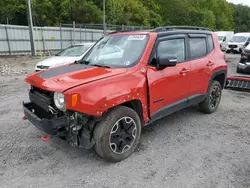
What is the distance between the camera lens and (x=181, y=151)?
3635 millimetres

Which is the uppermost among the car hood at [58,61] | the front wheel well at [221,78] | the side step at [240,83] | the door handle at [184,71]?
the door handle at [184,71]

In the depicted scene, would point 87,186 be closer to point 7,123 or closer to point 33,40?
point 7,123

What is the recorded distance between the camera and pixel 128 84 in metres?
3.22

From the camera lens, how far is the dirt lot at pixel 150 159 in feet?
9.53

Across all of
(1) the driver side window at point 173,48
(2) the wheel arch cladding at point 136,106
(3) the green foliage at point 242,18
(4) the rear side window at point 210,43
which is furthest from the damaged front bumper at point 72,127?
(3) the green foliage at point 242,18

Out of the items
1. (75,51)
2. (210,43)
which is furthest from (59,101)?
(75,51)

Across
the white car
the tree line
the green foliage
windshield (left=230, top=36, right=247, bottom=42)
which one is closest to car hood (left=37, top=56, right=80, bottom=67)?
the white car

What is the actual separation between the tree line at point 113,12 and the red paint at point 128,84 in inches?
1175

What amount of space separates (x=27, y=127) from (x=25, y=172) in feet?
4.98

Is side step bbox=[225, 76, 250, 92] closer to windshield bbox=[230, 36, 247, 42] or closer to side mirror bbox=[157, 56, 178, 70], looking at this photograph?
side mirror bbox=[157, 56, 178, 70]

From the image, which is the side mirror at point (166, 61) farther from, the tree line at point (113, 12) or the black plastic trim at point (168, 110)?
the tree line at point (113, 12)

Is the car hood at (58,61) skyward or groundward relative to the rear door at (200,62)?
groundward

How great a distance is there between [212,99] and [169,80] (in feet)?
6.48

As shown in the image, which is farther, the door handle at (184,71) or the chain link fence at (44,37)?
the chain link fence at (44,37)
